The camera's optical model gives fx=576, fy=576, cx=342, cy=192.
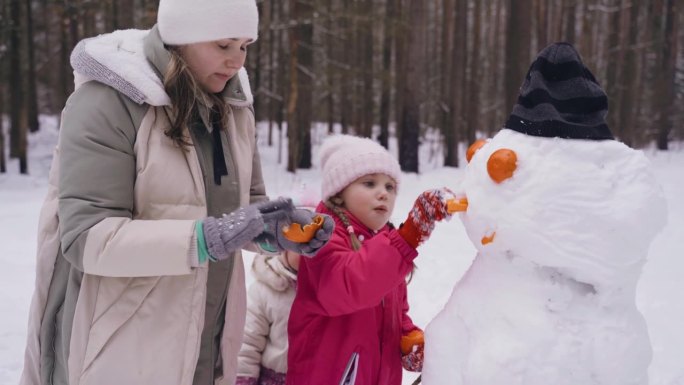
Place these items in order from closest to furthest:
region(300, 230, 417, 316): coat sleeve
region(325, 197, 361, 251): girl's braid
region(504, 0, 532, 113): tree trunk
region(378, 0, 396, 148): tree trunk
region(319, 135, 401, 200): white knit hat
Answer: region(300, 230, 417, 316): coat sleeve
region(325, 197, 361, 251): girl's braid
region(319, 135, 401, 200): white knit hat
region(504, 0, 532, 113): tree trunk
region(378, 0, 396, 148): tree trunk

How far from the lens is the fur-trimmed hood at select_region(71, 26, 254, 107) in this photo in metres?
1.69

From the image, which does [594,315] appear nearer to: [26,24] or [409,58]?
[409,58]

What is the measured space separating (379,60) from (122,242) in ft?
70.8

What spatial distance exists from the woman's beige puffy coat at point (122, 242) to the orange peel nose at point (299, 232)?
0.28 m

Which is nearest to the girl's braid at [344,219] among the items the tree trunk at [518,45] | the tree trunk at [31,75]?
the tree trunk at [518,45]

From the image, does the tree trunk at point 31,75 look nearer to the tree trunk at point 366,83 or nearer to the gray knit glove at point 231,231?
the tree trunk at point 366,83

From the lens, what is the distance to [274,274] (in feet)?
9.30

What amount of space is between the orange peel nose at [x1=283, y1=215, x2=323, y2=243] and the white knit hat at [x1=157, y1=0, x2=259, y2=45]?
0.64 meters

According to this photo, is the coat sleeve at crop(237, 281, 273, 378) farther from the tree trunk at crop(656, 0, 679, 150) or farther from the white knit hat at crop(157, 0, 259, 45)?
the tree trunk at crop(656, 0, 679, 150)

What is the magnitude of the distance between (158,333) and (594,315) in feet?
4.31

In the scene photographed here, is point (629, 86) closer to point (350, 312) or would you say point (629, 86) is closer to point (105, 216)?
point (350, 312)

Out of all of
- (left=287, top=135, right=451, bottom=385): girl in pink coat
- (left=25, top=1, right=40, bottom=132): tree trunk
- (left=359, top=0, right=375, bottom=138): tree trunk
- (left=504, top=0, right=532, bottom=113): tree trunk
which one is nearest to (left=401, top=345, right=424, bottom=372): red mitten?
(left=287, top=135, right=451, bottom=385): girl in pink coat

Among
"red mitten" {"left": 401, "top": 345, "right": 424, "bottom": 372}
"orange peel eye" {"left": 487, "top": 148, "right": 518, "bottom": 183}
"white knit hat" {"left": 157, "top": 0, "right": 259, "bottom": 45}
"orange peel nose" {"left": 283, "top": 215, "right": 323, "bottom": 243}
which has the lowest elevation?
"red mitten" {"left": 401, "top": 345, "right": 424, "bottom": 372}

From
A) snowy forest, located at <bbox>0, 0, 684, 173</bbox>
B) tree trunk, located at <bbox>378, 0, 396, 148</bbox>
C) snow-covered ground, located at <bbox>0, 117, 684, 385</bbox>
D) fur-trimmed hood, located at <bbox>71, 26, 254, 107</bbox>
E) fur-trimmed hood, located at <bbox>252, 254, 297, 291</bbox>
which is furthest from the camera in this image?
tree trunk, located at <bbox>378, 0, 396, 148</bbox>
